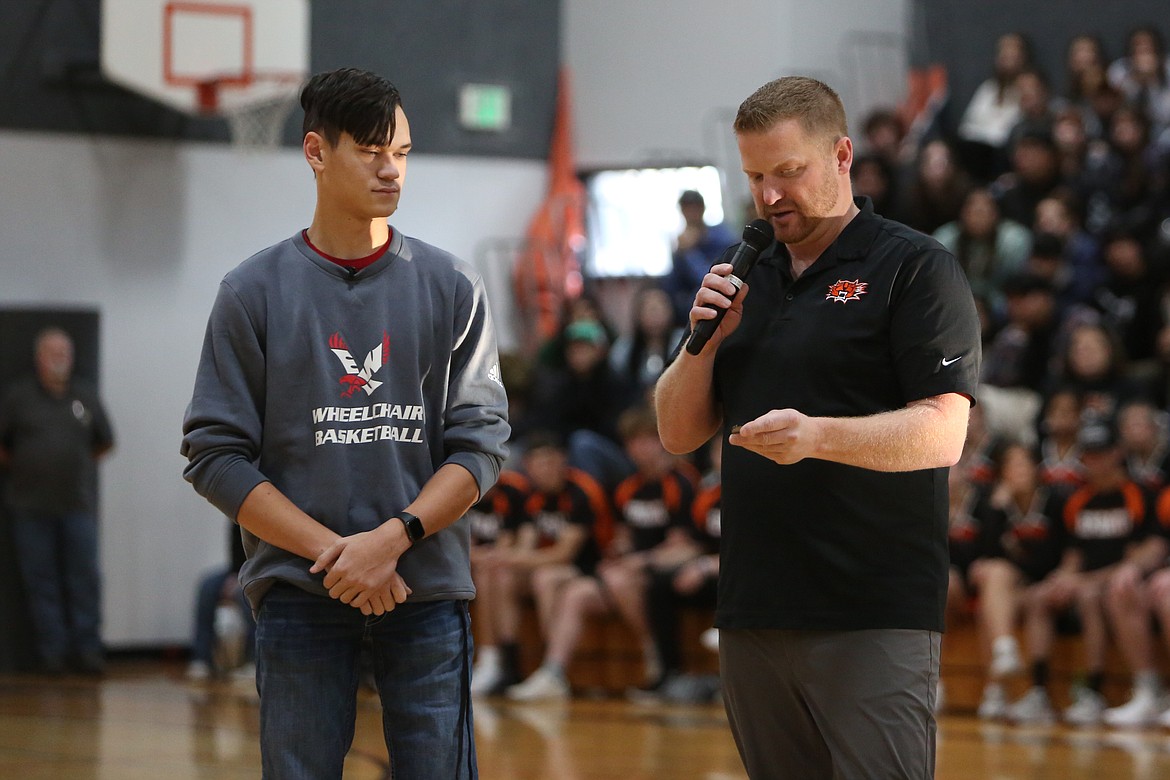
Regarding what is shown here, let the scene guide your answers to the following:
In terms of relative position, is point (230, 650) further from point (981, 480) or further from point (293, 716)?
point (293, 716)

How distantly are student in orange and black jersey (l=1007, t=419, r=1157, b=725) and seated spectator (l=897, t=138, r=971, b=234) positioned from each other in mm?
3342

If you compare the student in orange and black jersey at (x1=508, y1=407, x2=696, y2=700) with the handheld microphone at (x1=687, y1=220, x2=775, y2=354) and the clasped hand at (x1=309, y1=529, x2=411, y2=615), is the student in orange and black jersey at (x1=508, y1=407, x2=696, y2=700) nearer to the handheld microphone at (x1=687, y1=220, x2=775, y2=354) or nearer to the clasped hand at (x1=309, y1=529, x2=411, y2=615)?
the handheld microphone at (x1=687, y1=220, x2=775, y2=354)

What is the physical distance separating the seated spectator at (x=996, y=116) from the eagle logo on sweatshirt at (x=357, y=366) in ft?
33.2

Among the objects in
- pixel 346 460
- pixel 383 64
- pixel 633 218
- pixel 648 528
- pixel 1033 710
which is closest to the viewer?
pixel 346 460

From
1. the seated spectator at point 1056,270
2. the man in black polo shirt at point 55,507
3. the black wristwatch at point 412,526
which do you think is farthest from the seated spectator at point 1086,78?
the black wristwatch at point 412,526

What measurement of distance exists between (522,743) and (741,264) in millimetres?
4667

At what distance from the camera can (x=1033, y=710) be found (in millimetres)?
8156

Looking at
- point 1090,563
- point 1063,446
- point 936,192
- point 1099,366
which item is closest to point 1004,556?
point 1090,563

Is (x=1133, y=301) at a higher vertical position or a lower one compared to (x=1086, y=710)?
higher

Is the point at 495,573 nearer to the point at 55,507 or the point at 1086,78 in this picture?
the point at 55,507

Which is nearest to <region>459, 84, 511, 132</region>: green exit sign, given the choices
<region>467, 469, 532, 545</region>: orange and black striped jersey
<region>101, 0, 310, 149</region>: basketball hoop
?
<region>101, 0, 310, 149</region>: basketball hoop

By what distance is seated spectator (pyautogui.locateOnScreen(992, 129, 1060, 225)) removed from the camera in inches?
436

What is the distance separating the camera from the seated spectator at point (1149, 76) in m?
11.3

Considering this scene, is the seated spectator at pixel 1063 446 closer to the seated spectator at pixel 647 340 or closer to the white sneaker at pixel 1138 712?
the white sneaker at pixel 1138 712
